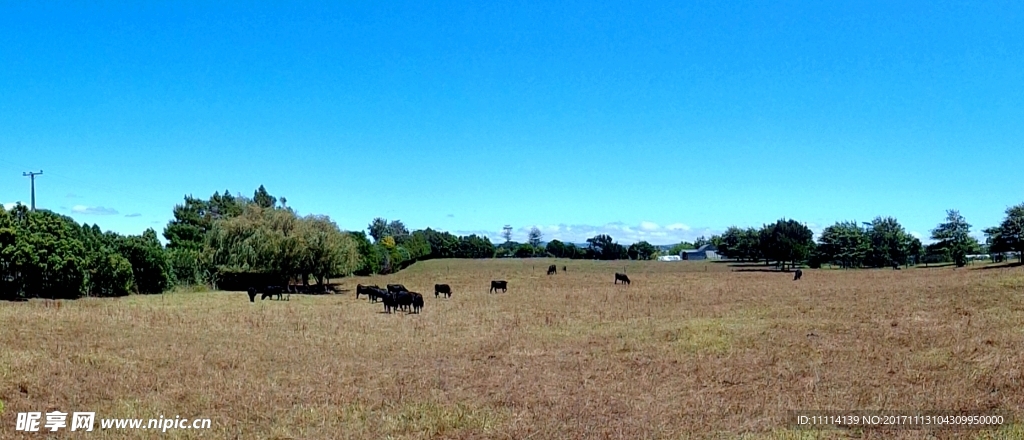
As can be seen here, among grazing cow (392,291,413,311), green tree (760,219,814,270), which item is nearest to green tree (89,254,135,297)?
grazing cow (392,291,413,311)

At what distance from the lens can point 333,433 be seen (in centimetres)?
948

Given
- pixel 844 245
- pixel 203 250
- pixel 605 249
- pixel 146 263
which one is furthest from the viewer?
pixel 605 249

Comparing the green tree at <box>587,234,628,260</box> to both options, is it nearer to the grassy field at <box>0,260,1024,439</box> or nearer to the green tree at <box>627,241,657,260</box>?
the green tree at <box>627,241,657,260</box>

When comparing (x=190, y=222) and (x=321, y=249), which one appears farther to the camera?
(x=190, y=222)

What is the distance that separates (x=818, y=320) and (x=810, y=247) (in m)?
86.8

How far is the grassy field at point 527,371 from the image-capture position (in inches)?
393

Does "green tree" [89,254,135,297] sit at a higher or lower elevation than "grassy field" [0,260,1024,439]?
higher

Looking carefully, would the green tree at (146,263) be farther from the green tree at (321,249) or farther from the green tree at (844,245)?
the green tree at (844,245)

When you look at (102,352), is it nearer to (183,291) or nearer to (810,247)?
(183,291)

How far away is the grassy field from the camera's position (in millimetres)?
9992

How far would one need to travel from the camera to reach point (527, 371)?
14039mm

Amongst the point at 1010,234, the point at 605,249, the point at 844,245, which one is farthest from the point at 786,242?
the point at 605,249

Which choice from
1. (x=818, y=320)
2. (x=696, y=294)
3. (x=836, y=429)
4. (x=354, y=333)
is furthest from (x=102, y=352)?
(x=696, y=294)

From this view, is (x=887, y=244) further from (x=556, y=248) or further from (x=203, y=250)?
(x=203, y=250)
